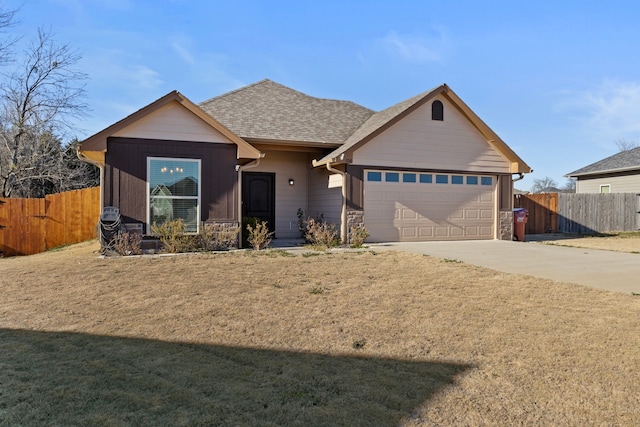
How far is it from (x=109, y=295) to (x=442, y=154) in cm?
1143

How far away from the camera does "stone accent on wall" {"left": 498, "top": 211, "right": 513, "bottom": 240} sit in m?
15.6

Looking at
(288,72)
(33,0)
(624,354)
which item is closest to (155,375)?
(624,354)

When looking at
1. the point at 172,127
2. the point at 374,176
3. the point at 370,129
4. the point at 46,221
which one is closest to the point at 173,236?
the point at 172,127

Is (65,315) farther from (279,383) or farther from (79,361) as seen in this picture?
(279,383)

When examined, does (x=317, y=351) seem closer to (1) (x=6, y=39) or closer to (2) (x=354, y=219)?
(2) (x=354, y=219)

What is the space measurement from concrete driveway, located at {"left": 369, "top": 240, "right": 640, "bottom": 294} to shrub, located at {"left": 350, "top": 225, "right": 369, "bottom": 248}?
43 cm

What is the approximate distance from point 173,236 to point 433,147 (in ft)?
28.7

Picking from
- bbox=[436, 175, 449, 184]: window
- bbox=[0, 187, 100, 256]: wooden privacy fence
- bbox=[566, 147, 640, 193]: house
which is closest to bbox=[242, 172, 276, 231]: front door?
bbox=[0, 187, 100, 256]: wooden privacy fence

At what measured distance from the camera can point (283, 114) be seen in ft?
52.6

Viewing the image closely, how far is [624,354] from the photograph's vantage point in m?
4.12

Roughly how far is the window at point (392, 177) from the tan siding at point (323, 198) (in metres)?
1.61

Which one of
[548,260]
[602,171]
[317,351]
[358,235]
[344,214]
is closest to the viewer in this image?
[317,351]

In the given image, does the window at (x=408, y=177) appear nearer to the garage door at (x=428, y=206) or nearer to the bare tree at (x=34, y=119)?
the garage door at (x=428, y=206)

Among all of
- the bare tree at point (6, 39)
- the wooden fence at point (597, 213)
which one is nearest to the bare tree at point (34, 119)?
the bare tree at point (6, 39)
